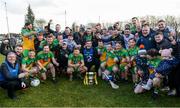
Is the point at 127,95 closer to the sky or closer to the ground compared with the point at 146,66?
closer to the ground

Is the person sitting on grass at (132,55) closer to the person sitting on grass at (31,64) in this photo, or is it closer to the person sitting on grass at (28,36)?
the person sitting on grass at (31,64)

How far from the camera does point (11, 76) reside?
8.61 metres

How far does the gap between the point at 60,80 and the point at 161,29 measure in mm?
4115

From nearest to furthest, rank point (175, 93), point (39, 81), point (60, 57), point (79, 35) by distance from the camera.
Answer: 1. point (175, 93)
2. point (39, 81)
3. point (60, 57)
4. point (79, 35)

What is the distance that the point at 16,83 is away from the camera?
28.6 feet

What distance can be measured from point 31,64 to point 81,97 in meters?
2.66

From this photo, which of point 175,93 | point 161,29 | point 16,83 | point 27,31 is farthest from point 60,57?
point 175,93

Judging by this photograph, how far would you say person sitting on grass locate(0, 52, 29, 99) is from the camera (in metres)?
8.57

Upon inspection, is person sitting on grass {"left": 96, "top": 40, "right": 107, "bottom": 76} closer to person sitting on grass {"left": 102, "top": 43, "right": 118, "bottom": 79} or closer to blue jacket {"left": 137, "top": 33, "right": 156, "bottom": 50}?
person sitting on grass {"left": 102, "top": 43, "right": 118, "bottom": 79}

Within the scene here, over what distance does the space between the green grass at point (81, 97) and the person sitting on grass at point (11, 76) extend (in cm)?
34

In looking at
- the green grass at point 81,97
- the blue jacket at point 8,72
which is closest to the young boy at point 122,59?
the green grass at point 81,97

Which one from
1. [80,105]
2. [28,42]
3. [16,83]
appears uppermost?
[28,42]

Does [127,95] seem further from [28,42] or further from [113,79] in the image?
[28,42]

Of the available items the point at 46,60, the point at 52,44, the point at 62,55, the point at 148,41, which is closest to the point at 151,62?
the point at 148,41
